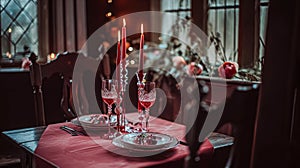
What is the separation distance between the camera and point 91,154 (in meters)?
1.37

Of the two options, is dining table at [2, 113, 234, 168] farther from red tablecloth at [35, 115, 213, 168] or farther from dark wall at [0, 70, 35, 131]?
dark wall at [0, 70, 35, 131]

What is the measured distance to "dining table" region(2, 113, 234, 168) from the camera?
1.29 metres

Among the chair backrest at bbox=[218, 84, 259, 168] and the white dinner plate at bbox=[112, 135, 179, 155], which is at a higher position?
the chair backrest at bbox=[218, 84, 259, 168]

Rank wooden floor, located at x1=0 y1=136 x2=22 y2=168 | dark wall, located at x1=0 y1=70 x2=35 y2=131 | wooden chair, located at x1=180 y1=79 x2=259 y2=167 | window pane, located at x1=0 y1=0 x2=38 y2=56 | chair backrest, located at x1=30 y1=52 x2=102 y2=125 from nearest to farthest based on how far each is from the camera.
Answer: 1. wooden chair, located at x1=180 y1=79 x2=259 y2=167
2. chair backrest, located at x1=30 y1=52 x2=102 y2=125
3. wooden floor, located at x1=0 y1=136 x2=22 y2=168
4. dark wall, located at x1=0 y1=70 x2=35 y2=131
5. window pane, located at x1=0 y1=0 x2=38 y2=56

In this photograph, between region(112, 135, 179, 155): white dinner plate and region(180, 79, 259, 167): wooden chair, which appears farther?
region(112, 135, 179, 155): white dinner plate

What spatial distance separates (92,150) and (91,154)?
5 centimetres

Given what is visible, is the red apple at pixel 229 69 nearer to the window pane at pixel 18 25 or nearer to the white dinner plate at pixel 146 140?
the white dinner plate at pixel 146 140

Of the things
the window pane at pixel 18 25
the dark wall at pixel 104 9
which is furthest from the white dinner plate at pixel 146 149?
the dark wall at pixel 104 9

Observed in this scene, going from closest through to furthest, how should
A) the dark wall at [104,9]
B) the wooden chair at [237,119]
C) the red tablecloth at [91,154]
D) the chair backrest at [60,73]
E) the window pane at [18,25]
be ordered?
the wooden chair at [237,119], the red tablecloth at [91,154], the chair backrest at [60,73], the window pane at [18,25], the dark wall at [104,9]

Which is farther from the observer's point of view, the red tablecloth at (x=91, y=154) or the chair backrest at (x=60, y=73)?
the chair backrest at (x=60, y=73)

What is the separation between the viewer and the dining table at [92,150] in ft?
4.23

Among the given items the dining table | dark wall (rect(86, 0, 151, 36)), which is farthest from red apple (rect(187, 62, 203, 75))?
the dining table

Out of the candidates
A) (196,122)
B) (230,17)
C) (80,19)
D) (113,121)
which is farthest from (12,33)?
(196,122)

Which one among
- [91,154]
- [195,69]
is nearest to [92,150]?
[91,154]
